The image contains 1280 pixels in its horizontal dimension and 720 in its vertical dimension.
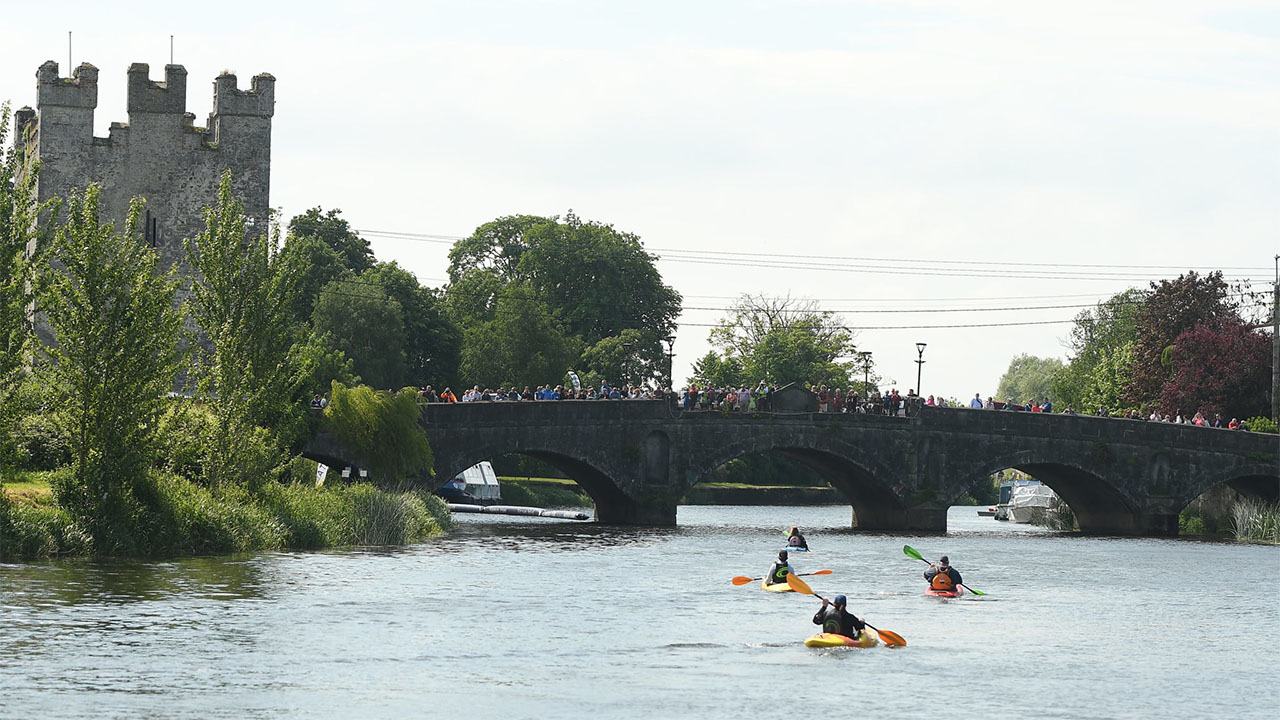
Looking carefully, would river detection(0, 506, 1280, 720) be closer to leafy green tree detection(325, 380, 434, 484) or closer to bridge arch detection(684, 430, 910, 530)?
leafy green tree detection(325, 380, 434, 484)

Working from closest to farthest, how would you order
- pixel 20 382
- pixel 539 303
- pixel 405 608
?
pixel 405 608, pixel 20 382, pixel 539 303

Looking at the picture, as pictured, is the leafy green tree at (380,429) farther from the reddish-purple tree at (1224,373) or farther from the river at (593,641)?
the reddish-purple tree at (1224,373)

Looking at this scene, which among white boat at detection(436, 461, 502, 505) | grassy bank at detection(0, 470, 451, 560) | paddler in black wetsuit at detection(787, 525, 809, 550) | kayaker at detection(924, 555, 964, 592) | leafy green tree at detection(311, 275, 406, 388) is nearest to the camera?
grassy bank at detection(0, 470, 451, 560)

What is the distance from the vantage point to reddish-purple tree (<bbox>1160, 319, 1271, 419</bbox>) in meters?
82.6

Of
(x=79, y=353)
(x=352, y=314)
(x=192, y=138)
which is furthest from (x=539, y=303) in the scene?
(x=79, y=353)

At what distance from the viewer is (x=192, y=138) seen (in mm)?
60594

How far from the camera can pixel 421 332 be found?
92562mm

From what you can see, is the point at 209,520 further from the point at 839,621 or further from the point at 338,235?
the point at 338,235

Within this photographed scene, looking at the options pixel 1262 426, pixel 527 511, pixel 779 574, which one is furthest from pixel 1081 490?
pixel 779 574

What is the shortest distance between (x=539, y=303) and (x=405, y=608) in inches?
2798

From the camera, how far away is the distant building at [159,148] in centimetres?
5888

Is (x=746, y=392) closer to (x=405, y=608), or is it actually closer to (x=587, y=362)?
(x=405, y=608)

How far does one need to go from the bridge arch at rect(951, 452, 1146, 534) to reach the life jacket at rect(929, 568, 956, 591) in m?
28.9

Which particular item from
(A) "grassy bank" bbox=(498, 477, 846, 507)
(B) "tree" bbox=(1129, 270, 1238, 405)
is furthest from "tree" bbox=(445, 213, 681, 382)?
(B) "tree" bbox=(1129, 270, 1238, 405)
